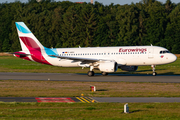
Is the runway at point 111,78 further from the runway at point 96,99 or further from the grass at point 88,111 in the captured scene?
the grass at point 88,111

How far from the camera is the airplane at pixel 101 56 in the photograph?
38.4 m

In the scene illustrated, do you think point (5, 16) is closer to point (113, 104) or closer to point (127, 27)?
point (127, 27)

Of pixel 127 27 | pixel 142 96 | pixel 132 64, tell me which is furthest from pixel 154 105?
pixel 127 27

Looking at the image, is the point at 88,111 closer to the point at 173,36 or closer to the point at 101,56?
the point at 101,56

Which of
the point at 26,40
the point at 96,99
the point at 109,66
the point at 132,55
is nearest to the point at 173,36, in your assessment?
the point at 132,55

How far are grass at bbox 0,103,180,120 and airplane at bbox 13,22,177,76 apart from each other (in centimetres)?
1965

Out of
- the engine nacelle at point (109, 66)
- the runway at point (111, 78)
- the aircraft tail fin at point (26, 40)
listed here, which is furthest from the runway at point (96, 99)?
the aircraft tail fin at point (26, 40)

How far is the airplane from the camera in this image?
38375mm

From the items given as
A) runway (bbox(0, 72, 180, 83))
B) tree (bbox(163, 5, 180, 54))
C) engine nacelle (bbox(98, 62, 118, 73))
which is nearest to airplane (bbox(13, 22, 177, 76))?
engine nacelle (bbox(98, 62, 118, 73))

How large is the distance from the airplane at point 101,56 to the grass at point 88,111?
19651 mm

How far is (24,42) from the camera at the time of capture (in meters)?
42.1

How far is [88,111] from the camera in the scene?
52.2 feet

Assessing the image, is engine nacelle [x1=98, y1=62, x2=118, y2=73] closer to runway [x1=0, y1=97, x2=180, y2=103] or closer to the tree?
runway [x1=0, y1=97, x2=180, y2=103]

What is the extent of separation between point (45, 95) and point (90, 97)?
359 centimetres
